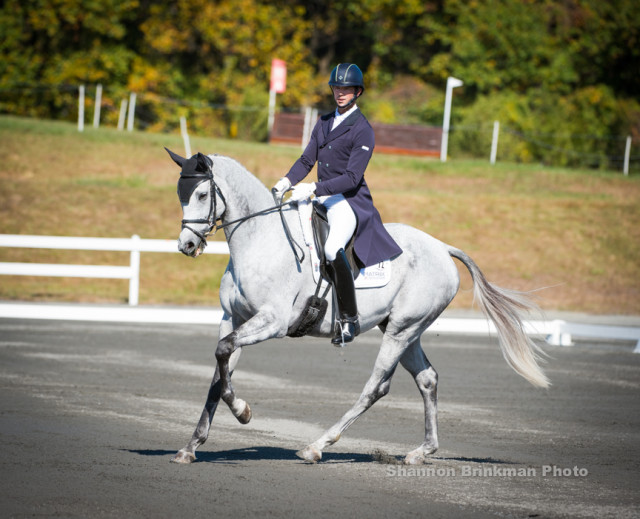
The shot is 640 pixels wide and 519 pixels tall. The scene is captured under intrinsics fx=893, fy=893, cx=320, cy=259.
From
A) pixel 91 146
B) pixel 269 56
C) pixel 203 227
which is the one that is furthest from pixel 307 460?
pixel 269 56

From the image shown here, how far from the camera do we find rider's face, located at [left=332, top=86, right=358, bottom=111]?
723 cm

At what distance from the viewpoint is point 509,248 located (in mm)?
23859

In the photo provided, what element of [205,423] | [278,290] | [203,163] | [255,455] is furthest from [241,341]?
[203,163]

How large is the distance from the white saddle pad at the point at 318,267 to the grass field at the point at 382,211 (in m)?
12.3

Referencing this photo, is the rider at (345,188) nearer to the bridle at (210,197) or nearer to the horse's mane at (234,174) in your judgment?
the horse's mane at (234,174)

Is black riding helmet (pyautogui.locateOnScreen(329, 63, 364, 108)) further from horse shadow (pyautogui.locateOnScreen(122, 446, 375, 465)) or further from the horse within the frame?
horse shadow (pyautogui.locateOnScreen(122, 446, 375, 465))

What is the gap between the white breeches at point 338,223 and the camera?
711 centimetres

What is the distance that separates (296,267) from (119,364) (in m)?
5.37

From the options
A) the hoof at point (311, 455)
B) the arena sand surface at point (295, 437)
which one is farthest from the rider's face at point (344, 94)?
the arena sand surface at point (295, 437)

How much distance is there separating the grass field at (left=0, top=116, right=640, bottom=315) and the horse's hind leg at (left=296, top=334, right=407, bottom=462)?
12.3m

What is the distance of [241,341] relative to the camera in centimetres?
662

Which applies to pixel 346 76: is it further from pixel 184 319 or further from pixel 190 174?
pixel 184 319

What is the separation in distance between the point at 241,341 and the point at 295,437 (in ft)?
5.32

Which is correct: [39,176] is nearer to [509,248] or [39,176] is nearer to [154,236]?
[154,236]
